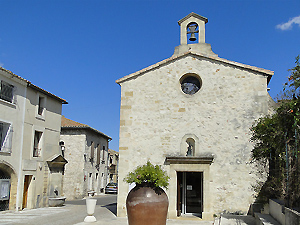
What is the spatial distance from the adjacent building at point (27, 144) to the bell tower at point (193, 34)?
7.50 meters

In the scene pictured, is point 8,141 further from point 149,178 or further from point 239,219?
point 239,219

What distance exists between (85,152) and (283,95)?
1796 centimetres

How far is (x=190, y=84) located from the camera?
42.1 ft

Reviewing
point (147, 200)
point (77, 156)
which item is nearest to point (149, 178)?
point (147, 200)

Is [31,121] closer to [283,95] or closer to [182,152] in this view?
[182,152]

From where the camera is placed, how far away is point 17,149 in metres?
14.1

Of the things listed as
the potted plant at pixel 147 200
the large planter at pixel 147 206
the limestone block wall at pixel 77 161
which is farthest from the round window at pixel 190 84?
the limestone block wall at pixel 77 161

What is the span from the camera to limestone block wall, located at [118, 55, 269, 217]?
38.1 feet

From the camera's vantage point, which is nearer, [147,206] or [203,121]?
[147,206]

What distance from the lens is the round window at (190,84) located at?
12.7 meters

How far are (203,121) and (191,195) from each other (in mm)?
2970

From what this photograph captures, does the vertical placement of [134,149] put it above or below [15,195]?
above

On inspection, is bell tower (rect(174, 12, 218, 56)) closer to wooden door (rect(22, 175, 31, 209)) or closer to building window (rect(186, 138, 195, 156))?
building window (rect(186, 138, 195, 156))

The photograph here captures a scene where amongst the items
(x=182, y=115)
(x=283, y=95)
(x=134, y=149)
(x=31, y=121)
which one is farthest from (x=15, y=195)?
(x=283, y=95)
